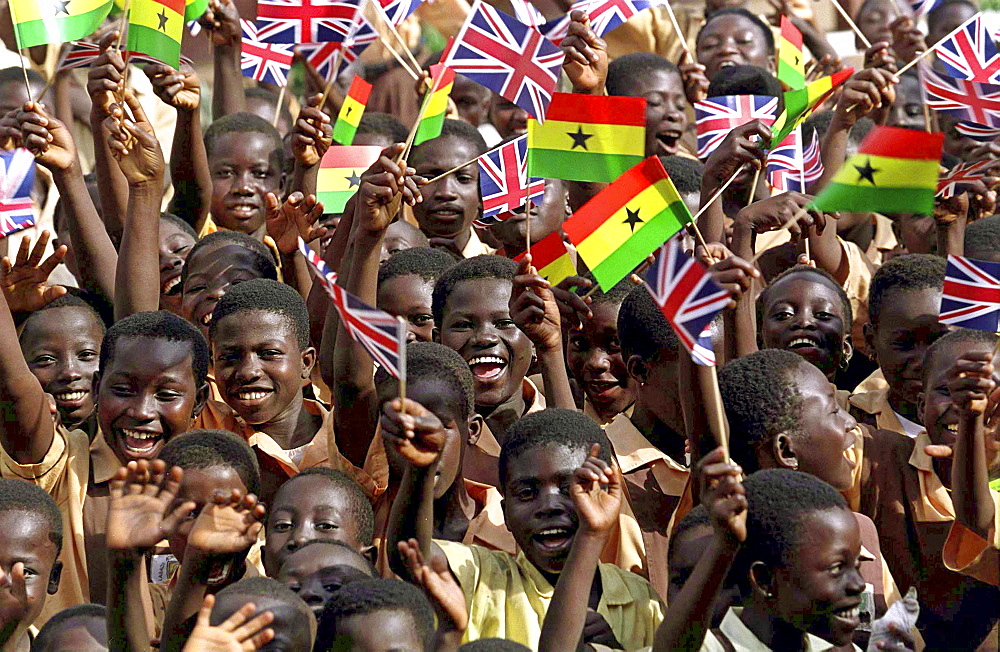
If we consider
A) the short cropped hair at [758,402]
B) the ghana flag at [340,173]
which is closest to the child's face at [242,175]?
the ghana flag at [340,173]

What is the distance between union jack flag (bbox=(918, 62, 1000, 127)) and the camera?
609 centimetres

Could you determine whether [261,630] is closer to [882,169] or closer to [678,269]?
[678,269]

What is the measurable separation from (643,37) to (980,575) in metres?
5.13

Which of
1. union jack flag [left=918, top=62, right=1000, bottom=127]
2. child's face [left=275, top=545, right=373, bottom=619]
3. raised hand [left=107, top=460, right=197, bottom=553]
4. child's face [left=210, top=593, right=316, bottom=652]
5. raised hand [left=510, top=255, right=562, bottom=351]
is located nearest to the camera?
child's face [left=210, top=593, right=316, bottom=652]

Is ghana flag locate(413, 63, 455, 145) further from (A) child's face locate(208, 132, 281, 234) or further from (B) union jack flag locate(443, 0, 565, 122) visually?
(A) child's face locate(208, 132, 281, 234)

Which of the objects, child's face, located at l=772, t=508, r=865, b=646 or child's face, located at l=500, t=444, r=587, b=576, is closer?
child's face, located at l=772, t=508, r=865, b=646

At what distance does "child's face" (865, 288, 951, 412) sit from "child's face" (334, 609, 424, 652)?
218 centimetres

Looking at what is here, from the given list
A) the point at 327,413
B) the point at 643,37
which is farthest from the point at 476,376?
the point at 643,37

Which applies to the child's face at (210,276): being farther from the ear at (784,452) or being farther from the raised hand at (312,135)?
the ear at (784,452)

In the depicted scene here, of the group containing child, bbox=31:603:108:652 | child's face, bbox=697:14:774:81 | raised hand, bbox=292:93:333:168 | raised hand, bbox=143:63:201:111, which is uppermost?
raised hand, bbox=143:63:201:111

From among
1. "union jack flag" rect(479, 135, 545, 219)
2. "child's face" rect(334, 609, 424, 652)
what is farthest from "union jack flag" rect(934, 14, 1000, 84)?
"child's face" rect(334, 609, 424, 652)

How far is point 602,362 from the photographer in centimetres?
543

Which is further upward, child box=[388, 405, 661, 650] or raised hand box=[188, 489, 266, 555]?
raised hand box=[188, 489, 266, 555]

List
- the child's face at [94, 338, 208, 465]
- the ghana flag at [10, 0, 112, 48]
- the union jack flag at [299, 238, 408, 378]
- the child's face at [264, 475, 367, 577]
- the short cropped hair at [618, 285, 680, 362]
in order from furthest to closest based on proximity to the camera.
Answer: the ghana flag at [10, 0, 112, 48]
the short cropped hair at [618, 285, 680, 362]
the child's face at [94, 338, 208, 465]
the child's face at [264, 475, 367, 577]
the union jack flag at [299, 238, 408, 378]
